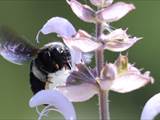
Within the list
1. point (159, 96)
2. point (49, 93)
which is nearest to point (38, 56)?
point (49, 93)

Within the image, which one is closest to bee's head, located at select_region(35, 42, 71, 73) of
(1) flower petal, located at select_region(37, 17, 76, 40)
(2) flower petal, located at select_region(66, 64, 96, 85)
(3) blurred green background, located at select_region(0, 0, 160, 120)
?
(1) flower petal, located at select_region(37, 17, 76, 40)

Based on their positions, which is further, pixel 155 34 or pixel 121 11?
pixel 155 34

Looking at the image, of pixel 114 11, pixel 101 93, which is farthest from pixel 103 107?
pixel 114 11

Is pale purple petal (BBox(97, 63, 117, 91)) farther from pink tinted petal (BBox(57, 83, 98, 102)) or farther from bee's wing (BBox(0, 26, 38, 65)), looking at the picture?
bee's wing (BBox(0, 26, 38, 65))

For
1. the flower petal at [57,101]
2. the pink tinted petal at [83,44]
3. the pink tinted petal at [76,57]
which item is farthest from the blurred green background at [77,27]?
the pink tinted petal at [83,44]

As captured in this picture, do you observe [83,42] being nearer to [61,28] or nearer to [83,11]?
[83,11]

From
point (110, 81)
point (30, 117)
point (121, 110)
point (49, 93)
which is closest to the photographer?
point (110, 81)

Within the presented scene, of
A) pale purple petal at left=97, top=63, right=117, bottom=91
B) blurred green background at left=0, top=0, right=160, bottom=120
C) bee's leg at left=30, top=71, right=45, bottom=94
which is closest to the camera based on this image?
pale purple petal at left=97, top=63, right=117, bottom=91

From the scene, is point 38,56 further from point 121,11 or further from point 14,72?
point 14,72
